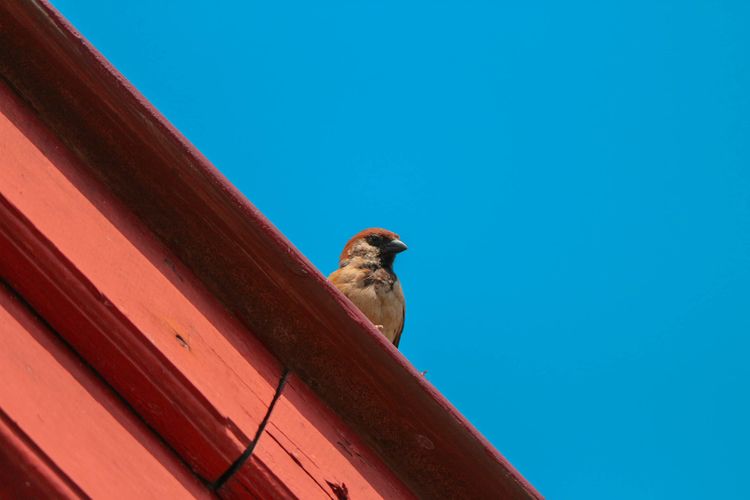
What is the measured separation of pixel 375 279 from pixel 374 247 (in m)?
0.54

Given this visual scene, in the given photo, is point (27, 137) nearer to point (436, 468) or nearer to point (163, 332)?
point (163, 332)

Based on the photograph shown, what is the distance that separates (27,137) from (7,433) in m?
0.63

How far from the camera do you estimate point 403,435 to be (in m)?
2.29

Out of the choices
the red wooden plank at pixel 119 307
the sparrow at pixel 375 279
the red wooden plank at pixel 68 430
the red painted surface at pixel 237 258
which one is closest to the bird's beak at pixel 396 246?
the sparrow at pixel 375 279

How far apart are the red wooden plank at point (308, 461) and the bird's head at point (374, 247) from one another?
4.62 m

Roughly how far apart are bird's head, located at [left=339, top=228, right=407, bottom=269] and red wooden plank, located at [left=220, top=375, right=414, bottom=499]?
462 centimetres

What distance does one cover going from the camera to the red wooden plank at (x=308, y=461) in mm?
2043

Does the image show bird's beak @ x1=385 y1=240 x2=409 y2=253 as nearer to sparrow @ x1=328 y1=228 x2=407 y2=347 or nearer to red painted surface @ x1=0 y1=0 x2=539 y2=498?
sparrow @ x1=328 y1=228 x2=407 y2=347

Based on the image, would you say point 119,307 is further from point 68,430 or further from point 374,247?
point 374,247

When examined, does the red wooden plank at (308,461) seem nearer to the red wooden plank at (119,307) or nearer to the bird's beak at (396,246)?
the red wooden plank at (119,307)

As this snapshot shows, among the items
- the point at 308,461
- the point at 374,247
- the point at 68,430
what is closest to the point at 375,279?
the point at 374,247

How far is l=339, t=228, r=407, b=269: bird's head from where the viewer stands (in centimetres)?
692

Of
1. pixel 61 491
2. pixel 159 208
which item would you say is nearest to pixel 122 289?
pixel 159 208

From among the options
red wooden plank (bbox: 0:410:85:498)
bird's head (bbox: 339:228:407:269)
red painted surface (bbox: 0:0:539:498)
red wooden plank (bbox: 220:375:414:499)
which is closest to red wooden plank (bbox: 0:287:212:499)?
red wooden plank (bbox: 0:410:85:498)
